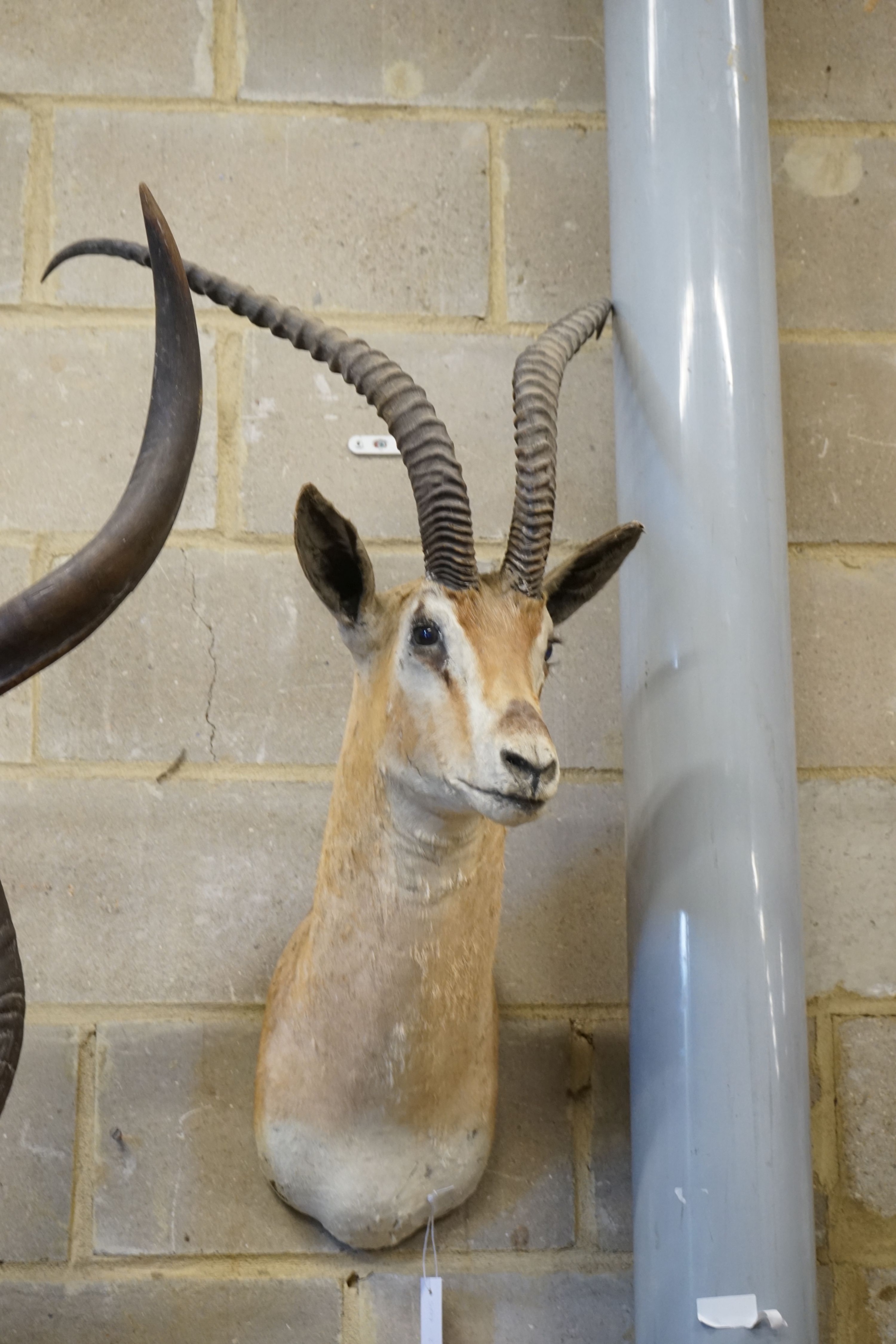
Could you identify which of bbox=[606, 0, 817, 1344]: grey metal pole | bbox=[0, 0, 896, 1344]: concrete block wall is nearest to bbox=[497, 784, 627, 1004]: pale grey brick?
bbox=[0, 0, 896, 1344]: concrete block wall

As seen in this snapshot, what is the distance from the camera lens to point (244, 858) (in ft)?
6.77

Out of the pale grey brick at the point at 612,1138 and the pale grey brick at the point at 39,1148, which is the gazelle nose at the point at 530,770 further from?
the pale grey brick at the point at 39,1148

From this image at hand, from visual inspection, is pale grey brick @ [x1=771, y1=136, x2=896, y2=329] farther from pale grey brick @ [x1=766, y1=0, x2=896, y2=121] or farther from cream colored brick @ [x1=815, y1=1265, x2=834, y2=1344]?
cream colored brick @ [x1=815, y1=1265, x2=834, y2=1344]

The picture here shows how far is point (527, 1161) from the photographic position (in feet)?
6.48

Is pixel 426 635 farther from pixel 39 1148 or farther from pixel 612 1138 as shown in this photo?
pixel 39 1148

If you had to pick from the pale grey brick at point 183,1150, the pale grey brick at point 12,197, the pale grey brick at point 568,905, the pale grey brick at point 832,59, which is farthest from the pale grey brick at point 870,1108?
the pale grey brick at point 12,197

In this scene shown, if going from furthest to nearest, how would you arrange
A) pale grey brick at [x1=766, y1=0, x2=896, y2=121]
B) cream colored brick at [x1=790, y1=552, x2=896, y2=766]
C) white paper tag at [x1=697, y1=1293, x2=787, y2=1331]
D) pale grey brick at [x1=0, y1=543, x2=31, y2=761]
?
1. pale grey brick at [x1=766, y1=0, x2=896, y2=121]
2. cream colored brick at [x1=790, y1=552, x2=896, y2=766]
3. pale grey brick at [x1=0, y1=543, x2=31, y2=761]
4. white paper tag at [x1=697, y1=1293, x2=787, y2=1331]

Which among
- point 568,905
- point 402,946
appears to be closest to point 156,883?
point 402,946

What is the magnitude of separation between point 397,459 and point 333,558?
0.55 m

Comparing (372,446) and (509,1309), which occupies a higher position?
(372,446)

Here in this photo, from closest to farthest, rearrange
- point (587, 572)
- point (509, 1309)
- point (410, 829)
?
point (410, 829) → point (587, 572) → point (509, 1309)

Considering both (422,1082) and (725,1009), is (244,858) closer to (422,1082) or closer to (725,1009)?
(422,1082)

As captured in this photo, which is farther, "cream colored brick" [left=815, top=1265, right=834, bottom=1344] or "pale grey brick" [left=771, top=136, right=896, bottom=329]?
"pale grey brick" [left=771, top=136, right=896, bottom=329]

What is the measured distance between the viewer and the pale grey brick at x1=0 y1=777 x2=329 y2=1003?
6.59 ft
